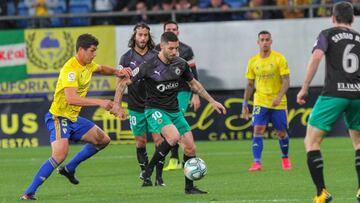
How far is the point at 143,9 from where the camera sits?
2352cm

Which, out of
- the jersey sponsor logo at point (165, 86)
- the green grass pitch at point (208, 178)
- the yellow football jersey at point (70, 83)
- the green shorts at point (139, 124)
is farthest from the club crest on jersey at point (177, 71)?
the green shorts at point (139, 124)

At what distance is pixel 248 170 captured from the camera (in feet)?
52.2

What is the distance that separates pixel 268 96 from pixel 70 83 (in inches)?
187

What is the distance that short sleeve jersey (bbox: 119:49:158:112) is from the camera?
14352 mm

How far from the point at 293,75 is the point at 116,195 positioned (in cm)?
1145

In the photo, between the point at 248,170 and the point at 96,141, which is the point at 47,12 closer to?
the point at 248,170

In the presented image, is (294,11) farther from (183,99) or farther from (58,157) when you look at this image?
(58,157)

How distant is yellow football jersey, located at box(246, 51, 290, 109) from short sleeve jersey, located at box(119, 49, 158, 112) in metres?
2.24

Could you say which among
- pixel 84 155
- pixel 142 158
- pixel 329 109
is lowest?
pixel 142 158

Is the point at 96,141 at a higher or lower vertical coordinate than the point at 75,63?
lower

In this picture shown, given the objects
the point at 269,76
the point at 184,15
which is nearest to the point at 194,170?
the point at 269,76

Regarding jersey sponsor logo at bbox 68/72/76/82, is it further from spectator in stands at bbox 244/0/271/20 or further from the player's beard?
spectator in stands at bbox 244/0/271/20

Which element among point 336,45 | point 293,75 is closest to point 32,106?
point 293,75

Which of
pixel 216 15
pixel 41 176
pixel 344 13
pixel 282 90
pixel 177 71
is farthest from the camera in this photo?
pixel 216 15
